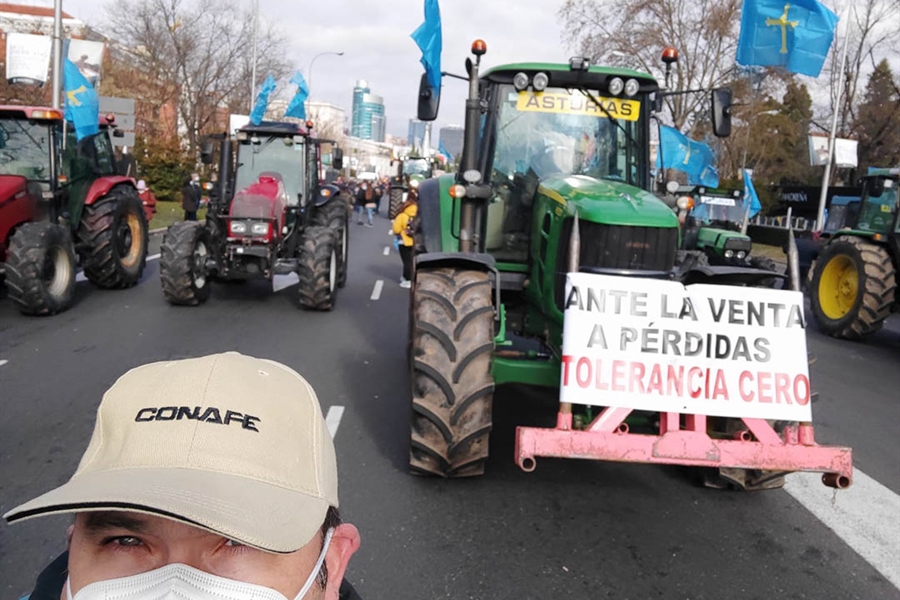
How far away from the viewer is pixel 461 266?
4.79 m

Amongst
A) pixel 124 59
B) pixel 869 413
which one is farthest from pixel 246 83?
pixel 869 413

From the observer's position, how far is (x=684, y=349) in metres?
3.90

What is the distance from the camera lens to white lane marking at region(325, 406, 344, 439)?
215 inches

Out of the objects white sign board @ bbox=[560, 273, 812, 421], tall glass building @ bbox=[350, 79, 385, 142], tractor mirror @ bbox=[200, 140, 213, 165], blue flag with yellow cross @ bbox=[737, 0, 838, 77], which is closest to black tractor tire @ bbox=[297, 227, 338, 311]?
tractor mirror @ bbox=[200, 140, 213, 165]

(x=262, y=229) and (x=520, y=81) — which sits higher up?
(x=520, y=81)

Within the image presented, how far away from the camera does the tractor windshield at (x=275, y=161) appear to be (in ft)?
37.9

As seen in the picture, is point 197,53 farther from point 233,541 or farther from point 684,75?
point 233,541

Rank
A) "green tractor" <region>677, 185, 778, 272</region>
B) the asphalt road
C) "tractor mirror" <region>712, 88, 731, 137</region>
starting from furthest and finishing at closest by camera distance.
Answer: "green tractor" <region>677, 185, 778, 272</region> < "tractor mirror" <region>712, 88, 731, 137</region> < the asphalt road

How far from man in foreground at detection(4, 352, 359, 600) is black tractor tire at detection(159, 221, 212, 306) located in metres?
8.41

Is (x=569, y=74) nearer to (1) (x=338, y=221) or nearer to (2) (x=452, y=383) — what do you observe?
(2) (x=452, y=383)

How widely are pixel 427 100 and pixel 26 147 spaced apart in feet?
21.8

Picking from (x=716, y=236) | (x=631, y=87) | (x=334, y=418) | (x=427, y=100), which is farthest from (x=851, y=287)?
(x=334, y=418)

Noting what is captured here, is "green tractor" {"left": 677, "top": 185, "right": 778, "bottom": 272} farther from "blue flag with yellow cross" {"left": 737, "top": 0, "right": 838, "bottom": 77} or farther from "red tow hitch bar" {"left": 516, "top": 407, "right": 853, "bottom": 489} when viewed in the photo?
"red tow hitch bar" {"left": 516, "top": 407, "right": 853, "bottom": 489}

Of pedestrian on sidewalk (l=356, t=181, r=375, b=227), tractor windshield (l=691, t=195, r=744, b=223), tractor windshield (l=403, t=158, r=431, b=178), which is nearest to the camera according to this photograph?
tractor windshield (l=691, t=195, r=744, b=223)
